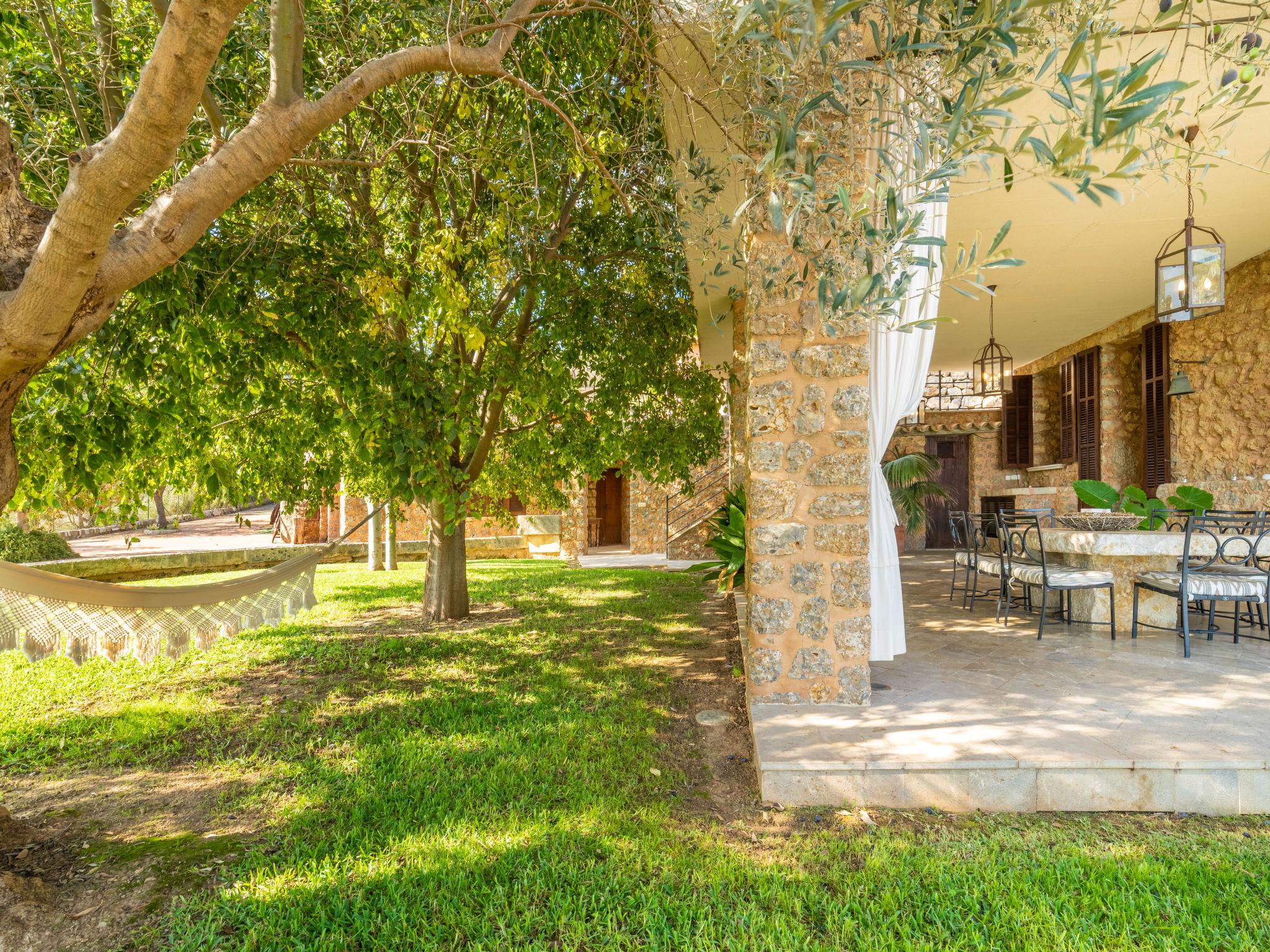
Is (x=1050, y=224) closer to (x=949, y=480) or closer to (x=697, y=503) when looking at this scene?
(x=697, y=503)

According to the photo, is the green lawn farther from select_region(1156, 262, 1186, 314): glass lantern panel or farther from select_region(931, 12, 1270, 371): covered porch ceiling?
select_region(1156, 262, 1186, 314): glass lantern panel

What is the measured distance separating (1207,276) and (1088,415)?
5017mm

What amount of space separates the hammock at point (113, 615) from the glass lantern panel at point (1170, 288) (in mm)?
5640

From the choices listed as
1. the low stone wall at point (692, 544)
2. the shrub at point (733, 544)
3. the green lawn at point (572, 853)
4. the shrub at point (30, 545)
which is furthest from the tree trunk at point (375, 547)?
the shrub at point (733, 544)

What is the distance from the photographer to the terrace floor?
2213 mm

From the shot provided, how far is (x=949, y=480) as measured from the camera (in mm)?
12141

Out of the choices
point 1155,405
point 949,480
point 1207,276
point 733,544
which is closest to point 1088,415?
point 1155,405

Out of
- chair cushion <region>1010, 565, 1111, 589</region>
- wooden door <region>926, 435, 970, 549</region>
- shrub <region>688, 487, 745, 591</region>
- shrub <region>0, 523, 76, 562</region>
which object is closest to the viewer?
chair cushion <region>1010, 565, 1111, 589</region>

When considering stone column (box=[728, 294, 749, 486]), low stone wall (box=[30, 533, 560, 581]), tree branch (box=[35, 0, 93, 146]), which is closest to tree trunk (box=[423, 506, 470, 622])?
low stone wall (box=[30, 533, 560, 581])

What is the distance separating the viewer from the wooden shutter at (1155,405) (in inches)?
263

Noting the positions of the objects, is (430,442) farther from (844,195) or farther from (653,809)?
(844,195)

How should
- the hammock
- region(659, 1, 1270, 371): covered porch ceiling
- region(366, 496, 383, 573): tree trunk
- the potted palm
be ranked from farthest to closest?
the potted palm < region(366, 496, 383, 573): tree trunk < region(659, 1, 1270, 371): covered porch ceiling < the hammock

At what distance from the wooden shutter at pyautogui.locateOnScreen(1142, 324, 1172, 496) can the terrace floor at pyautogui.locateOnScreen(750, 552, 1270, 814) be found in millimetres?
4051

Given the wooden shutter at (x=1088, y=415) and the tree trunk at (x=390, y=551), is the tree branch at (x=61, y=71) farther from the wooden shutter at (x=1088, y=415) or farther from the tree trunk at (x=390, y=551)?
the wooden shutter at (x=1088, y=415)
